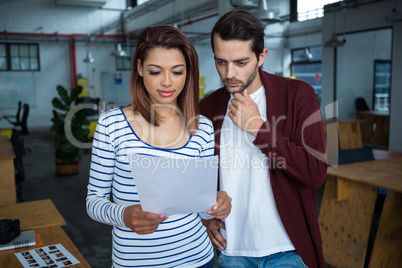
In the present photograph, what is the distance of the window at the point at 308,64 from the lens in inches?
395

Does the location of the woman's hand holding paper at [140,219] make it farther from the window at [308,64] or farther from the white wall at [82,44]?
the window at [308,64]

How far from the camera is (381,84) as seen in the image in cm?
790

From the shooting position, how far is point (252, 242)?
146 centimetres

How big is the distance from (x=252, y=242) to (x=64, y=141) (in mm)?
5229

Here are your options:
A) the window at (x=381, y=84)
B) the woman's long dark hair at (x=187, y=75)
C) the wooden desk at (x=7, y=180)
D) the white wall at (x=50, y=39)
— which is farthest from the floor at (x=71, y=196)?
the white wall at (x=50, y=39)

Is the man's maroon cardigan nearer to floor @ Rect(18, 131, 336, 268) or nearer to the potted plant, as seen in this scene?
floor @ Rect(18, 131, 336, 268)

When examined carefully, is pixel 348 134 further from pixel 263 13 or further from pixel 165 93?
pixel 165 93

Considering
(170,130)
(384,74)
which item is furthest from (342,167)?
(384,74)

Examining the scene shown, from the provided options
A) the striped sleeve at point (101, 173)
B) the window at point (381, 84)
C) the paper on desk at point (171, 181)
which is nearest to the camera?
the paper on desk at point (171, 181)

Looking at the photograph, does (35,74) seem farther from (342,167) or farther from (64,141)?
(342,167)

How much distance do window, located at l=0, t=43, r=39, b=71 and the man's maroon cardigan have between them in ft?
42.3

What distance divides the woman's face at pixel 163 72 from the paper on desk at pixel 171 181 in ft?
0.81

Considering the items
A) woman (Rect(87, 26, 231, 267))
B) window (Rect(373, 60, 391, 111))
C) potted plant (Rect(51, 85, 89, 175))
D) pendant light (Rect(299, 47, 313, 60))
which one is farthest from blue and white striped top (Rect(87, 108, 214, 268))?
pendant light (Rect(299, 47, 313, 60))

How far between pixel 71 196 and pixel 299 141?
446 cm
